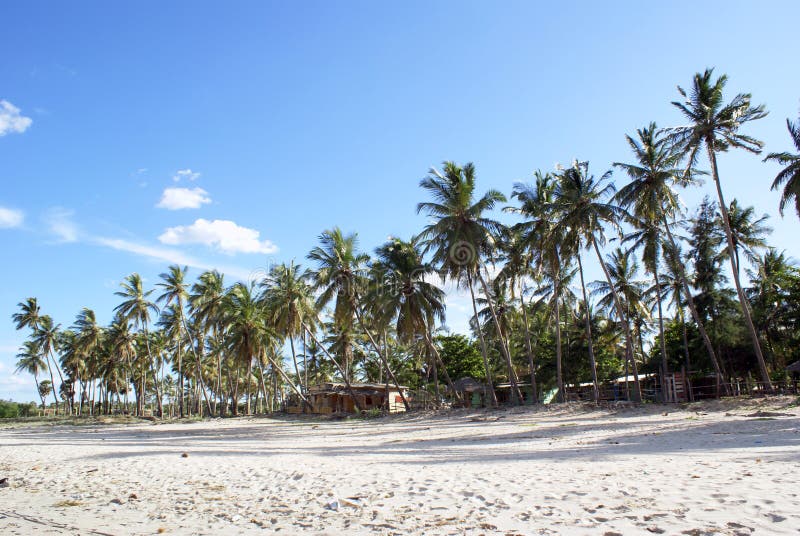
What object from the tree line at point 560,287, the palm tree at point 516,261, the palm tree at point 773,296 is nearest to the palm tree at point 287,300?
the tree line at point 560,287

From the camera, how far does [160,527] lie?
6074 mm

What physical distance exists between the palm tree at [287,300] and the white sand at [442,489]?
22.6 meters

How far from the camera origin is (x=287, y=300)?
3575 centimetres

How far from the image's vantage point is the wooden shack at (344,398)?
135 ft

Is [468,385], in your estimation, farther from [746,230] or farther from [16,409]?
[16,409]

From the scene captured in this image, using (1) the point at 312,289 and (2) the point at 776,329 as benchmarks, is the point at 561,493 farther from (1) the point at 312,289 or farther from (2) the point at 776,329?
(2) the point at 776,329

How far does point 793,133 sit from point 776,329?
15876 millimetres

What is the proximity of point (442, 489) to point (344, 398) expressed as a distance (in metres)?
36.6

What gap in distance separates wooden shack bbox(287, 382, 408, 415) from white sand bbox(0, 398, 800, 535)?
28.5 meters

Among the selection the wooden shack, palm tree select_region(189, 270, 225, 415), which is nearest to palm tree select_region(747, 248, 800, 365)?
the wooden shack

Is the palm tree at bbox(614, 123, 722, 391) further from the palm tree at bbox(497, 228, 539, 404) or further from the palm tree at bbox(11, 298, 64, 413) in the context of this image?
the palm tree at bbox(11, 298, 64, 413)

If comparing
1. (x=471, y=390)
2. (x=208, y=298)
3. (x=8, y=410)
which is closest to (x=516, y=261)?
(x=471, y=390)

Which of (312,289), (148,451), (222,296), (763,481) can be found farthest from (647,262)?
(222,296)

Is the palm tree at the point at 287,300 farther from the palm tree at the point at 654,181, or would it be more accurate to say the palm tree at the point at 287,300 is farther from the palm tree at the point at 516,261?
the palm tree at the point at 654,181
